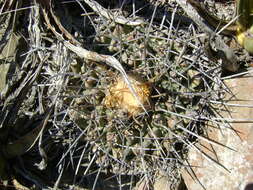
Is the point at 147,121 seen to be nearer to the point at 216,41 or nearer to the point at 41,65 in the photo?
the point at 216,41

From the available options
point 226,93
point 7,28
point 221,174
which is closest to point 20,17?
point 7,28

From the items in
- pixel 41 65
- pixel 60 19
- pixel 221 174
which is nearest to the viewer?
pixel 221 174

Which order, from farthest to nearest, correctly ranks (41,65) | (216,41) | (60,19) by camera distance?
(60,19) → (41,65) → (216,41)

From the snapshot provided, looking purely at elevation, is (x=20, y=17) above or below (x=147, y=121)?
above

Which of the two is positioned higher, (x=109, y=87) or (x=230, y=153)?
(x=109, y=87)

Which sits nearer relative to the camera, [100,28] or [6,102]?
[100,28]

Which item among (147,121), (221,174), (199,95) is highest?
(199,95)
